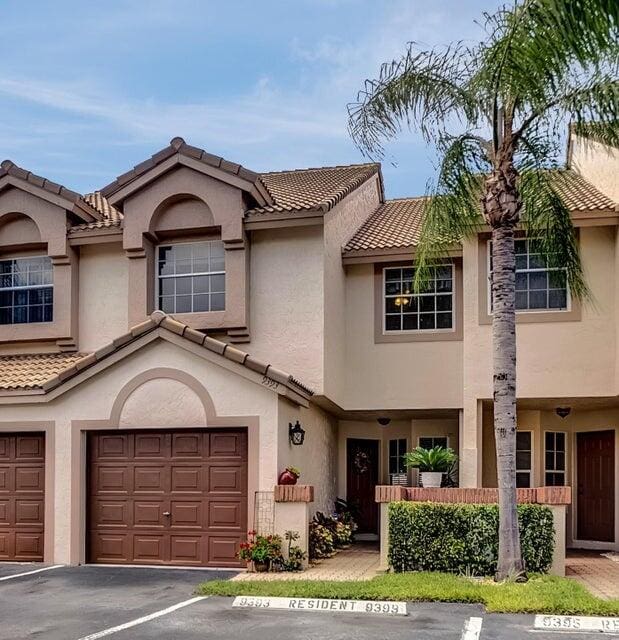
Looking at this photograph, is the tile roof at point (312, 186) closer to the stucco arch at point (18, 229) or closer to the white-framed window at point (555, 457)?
the stucco arch at point (18, 229)

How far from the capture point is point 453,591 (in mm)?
11484

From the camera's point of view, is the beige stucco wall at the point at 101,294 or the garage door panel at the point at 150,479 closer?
the garage door panel at the point at 150,479

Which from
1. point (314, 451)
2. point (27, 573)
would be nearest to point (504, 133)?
point (314, 451)

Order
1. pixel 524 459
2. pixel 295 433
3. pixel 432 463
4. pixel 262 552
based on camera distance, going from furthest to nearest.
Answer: pixel 524 459 → pixel 432 463 → pixel 295 433 → pixel 262 552

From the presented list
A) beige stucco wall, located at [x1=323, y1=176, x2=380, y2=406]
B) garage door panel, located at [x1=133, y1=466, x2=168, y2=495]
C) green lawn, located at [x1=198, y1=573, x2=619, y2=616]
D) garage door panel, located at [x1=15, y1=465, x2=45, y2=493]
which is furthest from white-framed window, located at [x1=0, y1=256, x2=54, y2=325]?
green lawn, located at [x1=198, y1=573, x2=619, y2=616]

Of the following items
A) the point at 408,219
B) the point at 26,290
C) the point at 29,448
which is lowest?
the point at 29,448

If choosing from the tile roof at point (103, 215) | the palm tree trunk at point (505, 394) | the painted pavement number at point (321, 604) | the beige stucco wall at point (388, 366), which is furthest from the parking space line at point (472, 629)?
the tile roof at point (103, 215)

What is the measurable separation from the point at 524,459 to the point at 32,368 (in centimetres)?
1093

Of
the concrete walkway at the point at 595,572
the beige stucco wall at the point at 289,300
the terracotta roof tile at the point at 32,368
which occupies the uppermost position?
the beige stucco wall at the point at 289,300

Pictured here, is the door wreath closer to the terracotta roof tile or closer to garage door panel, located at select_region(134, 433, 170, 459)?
garage door panel, located at select_region(134, 433, 170, 459)

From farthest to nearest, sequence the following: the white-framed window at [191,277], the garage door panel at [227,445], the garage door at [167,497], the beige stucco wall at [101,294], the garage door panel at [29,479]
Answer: the beige stucco wall at [101,294] < the white-framed window at [191,277] < the garage door panel at [29,479] < the garage door panel at [227,445] < the garage door at [167,497]

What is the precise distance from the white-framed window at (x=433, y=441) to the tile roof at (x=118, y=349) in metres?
4.92

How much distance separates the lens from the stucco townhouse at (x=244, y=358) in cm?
1502

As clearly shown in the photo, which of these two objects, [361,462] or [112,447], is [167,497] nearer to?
[112,447]
